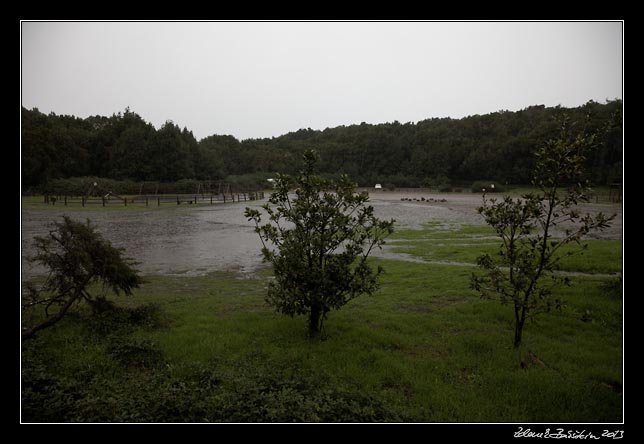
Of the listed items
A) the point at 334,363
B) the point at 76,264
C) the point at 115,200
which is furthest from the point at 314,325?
the point at 115,200

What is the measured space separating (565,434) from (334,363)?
121 inches

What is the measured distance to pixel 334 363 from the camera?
566 centimetres

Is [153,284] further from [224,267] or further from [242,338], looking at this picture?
[242,338]

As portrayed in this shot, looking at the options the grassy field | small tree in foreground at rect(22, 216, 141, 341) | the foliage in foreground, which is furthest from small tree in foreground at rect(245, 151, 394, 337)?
small tree in foreground at rect(22, 216, 141, 341)

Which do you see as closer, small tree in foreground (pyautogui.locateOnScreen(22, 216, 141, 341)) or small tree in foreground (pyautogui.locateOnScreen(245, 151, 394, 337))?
small tree in foreground (pyautogui.locateOnScreen(245, 151, 394, 337))

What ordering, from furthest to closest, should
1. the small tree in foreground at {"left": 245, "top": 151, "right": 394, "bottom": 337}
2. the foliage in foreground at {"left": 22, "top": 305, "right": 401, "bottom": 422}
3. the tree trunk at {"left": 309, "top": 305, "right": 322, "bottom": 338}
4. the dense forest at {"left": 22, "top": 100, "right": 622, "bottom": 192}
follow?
the dense forest at {"left": 22, "top": 100, "right": 622, "bottom": 192}, the tree trunk at {"left": 309, "top": 305, "right": 322, "bottom": 338}, the small tree in foreground at {"left": 245, "top": 151, "right": 394, "bottom": 337}, the foliage in foreground at {"left": 22, "top": 305, "right": 401, "bottom": 422}

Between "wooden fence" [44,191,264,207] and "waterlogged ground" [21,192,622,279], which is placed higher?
"wooden fence" [44,191,264,207]

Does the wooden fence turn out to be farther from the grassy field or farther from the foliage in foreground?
the foliage in foreground

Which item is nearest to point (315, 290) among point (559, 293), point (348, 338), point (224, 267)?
point (348, 338)

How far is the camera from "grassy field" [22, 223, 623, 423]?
161 inches

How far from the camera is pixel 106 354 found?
18.9 ft

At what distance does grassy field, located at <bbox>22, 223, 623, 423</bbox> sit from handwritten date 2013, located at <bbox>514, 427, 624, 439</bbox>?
47.2 inches

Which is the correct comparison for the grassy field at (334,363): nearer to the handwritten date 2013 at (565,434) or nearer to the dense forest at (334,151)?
the handwritten date 2013 at (565,434)
